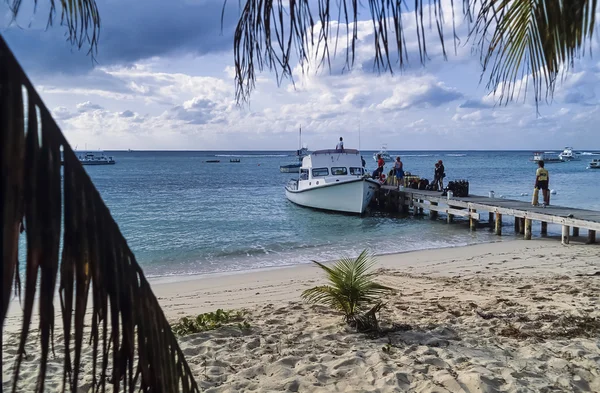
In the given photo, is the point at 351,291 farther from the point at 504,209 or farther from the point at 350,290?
the point at 504,209

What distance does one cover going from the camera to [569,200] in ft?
101

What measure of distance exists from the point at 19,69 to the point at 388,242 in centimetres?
1772

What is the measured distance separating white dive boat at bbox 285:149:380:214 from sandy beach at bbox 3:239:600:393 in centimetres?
1440

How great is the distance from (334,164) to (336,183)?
1.77 meters

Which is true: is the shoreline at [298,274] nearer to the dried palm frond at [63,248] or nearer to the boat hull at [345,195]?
the dried palm frond at [63,248]

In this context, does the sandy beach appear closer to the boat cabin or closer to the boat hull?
the boat hull

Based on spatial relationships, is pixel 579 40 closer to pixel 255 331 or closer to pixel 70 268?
→ pixel 70 268

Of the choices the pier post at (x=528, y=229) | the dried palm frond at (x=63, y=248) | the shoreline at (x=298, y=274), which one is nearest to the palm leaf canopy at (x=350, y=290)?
the shoreline at (x=298, y=274)

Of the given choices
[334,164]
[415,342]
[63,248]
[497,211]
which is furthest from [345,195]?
[63,248]

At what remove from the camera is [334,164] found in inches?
1019

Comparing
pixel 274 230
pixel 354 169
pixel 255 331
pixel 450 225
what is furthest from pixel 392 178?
pixel 255 331

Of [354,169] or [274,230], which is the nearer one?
[274,230]

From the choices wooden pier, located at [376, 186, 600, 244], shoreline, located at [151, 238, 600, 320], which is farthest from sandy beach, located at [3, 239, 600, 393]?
wooden pier, located at [376, 186, 600, 244]

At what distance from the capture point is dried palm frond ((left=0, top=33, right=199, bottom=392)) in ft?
2.89
